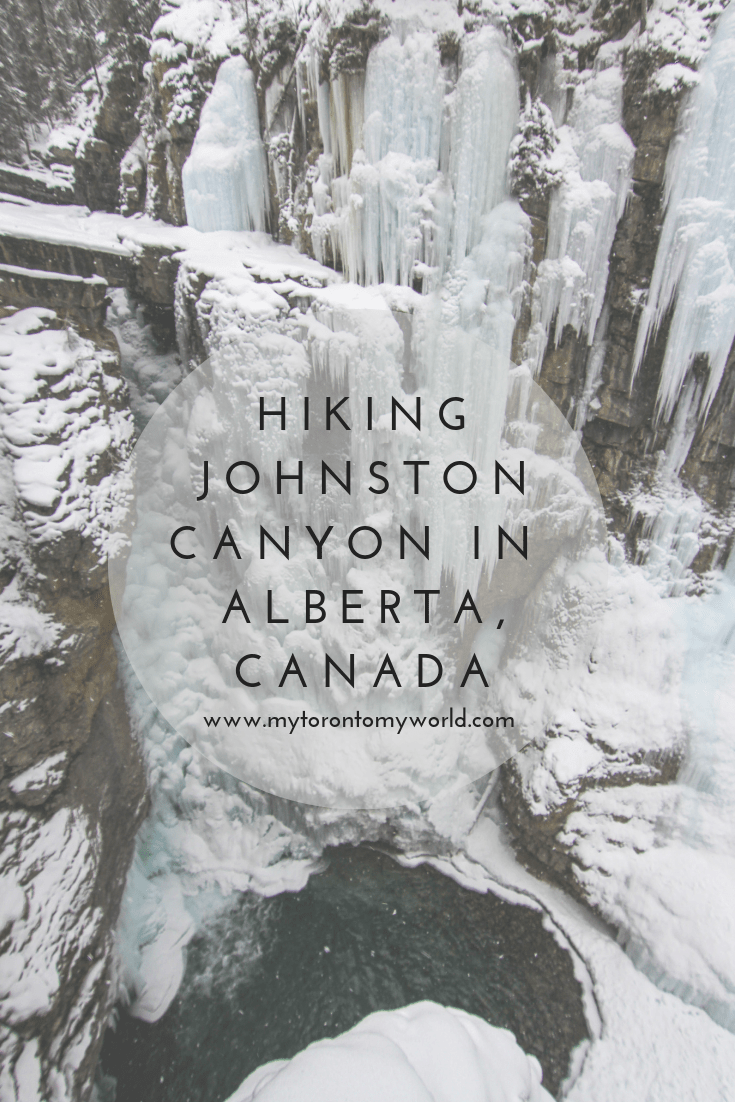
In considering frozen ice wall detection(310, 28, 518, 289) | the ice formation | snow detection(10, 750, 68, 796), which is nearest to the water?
snow detection(10, 750, 68, 796)

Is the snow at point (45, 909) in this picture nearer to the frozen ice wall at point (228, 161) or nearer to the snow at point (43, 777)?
the snow at point (43, 777)

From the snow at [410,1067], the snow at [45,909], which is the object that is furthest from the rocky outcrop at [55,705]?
the snow at [410,1067]

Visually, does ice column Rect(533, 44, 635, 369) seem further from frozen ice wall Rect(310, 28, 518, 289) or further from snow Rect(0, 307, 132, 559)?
snow Rect(0, 307, 132, 559)

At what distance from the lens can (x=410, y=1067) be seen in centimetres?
313

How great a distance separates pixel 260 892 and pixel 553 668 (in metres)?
5.20

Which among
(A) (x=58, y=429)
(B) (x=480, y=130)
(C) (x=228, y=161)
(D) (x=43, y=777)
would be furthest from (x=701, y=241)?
(D) (x=43, y=777)

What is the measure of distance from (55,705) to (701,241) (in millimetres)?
8768

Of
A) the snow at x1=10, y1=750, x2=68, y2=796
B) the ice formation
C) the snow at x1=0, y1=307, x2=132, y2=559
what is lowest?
the snow at x1=10, y1=750, x2=68, y2=796

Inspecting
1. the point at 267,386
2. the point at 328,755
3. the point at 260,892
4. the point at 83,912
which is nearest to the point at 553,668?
the point at 328,755

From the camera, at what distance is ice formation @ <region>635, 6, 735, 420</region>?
5.37 meters

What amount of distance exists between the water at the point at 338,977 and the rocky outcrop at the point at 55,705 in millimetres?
844

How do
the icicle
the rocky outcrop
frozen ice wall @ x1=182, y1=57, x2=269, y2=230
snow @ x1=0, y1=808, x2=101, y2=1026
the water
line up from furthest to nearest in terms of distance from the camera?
frozen ice wall @ x1=182, y1=57, x2=269, y2=230 < the icicle < the water < the rocky outcrop < snow @ x1=0, y1=808, x2=101, y2=1026

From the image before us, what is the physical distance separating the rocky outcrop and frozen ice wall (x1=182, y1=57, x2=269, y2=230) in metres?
3.17

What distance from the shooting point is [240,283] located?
6.41m
